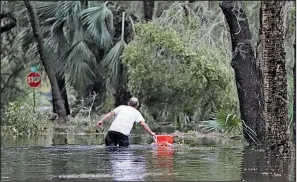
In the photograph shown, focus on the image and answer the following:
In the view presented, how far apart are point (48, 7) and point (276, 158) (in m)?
20.2

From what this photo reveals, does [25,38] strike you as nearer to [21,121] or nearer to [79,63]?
[79,63]

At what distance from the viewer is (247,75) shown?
57.5ft

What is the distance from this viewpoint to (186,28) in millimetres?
25109

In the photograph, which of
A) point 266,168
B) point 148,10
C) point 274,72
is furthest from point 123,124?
point 148,10

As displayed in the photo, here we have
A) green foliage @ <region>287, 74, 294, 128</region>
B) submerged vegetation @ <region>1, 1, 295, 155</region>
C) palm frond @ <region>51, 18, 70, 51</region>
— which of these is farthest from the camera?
palm frond @ <region>51, 18, 70, 51</region>

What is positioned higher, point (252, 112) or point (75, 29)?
point (75, 29)

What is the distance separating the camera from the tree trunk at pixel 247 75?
17.3 m

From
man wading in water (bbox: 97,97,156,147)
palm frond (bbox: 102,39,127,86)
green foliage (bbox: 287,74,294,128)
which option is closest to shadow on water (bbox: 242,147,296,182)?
man wading in water (bbox: 97,97,156,147)

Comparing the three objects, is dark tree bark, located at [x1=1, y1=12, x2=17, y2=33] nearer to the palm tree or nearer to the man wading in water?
the palm tree

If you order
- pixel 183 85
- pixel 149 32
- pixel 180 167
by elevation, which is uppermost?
pixel 149 32

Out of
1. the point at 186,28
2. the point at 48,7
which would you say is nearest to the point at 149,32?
the point at 186,28

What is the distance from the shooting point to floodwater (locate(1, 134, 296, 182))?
33.6ft

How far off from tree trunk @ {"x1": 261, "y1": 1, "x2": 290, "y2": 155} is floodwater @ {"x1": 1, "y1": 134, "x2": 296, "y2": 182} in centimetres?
62

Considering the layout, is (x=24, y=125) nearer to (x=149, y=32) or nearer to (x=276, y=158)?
(x=149, y=32)
